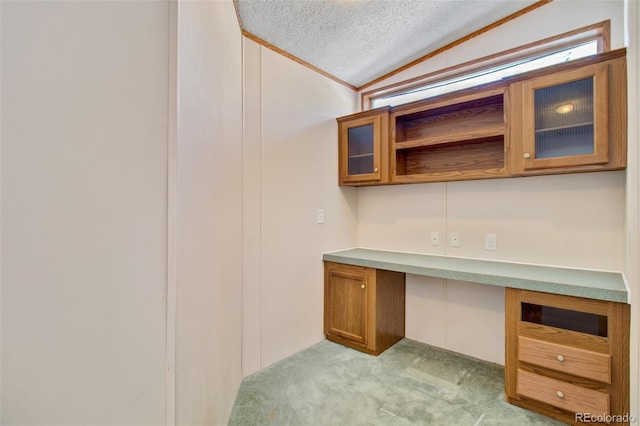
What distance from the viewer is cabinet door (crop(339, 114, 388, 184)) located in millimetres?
2570

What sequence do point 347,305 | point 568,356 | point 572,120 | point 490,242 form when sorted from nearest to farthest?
point 568,356, point 572,120, point 490,242, point 347,305

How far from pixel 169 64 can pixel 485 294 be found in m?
2.52

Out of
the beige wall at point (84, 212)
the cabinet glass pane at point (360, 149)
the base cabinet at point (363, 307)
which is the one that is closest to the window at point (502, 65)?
the cabinet glass pane at point (360, 149)

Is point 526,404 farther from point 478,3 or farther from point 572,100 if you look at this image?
point 478,3

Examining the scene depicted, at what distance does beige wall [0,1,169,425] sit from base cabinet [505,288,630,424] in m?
1.89

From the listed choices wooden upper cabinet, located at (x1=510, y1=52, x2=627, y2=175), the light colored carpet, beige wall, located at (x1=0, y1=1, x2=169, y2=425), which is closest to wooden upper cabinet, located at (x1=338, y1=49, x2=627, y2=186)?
wooden upper cabinet, located at (x1=510, y1=52, x2=627, y2=175)

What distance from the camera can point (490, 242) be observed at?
2.30 m

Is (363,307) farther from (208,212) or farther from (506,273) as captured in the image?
(208,212)

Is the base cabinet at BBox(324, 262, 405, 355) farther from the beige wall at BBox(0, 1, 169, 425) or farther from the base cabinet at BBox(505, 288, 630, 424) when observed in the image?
the beige wall at BBox(0, 1, 169, 425)

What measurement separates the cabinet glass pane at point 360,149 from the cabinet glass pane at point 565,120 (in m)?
1.21

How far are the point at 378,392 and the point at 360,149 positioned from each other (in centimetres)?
192

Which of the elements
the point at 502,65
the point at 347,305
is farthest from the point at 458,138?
the point at 347,305

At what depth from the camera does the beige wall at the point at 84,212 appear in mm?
679

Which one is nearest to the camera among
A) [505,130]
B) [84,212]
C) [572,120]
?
[84,212]
